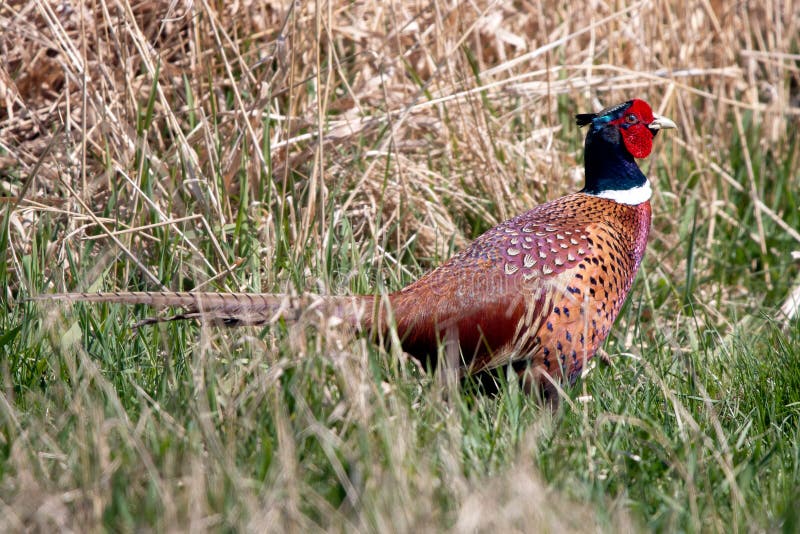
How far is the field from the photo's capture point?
1.90m

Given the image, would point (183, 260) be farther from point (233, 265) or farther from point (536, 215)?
point (536, 215)

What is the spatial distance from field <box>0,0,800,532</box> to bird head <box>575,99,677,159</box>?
622mm

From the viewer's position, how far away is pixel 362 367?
2094 millimetres

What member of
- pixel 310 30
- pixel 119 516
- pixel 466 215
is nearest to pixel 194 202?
pixel 310 30

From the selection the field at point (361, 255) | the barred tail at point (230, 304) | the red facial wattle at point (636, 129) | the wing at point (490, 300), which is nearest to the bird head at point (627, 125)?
the red facial wattle at point (636, 129)

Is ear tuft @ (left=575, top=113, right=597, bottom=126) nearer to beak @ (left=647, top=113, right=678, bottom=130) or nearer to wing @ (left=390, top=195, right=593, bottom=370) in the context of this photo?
beak @ (left=647, top=113, right=678, bottom=130)

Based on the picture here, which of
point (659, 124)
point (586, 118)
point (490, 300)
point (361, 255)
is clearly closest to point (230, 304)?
point (490, 300)

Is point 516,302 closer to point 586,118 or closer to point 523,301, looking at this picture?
point 523,301

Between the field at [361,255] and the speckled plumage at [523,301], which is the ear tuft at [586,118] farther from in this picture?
the field at [361,255]

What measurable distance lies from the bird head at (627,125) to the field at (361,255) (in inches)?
24.5

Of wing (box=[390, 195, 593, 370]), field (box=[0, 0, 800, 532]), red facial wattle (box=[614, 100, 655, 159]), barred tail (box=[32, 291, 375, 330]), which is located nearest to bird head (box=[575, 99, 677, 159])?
red facial wattle (box=[614, 100, 655, 159])

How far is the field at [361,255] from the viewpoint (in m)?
1.90

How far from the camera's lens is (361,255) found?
3.42 m

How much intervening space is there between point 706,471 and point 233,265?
1.64m
